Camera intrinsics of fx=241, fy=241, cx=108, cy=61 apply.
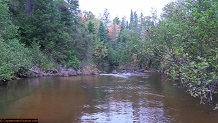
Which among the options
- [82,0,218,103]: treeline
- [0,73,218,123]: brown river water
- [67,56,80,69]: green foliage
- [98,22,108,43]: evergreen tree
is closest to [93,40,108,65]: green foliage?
[98,22,108,43]: evergreen tree

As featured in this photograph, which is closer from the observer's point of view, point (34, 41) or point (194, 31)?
point (194, 31)

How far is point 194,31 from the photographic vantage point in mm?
11133

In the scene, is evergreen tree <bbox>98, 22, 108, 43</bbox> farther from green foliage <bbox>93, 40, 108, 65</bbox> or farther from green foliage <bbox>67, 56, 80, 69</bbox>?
green foliage <bbox>67, 56, 80, 69</bbox>

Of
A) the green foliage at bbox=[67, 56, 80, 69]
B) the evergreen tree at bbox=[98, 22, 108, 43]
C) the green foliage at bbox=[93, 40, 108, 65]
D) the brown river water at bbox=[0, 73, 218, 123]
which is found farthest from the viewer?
the evergreen tree at bbox=[98, 22, 108, 43]

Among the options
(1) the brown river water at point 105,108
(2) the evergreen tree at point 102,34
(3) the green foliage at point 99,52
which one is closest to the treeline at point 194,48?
(1) the brown river water at point 105,108

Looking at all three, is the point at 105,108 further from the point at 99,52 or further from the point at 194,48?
the point at 99,52

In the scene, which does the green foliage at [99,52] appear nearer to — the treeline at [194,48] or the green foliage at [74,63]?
the green foliage at [74,63]

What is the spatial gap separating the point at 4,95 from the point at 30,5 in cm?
2560

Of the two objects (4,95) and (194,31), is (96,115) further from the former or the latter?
(4,95)

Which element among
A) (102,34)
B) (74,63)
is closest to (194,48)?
(74,63)

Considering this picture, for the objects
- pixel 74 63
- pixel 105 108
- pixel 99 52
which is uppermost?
pixel 99 52

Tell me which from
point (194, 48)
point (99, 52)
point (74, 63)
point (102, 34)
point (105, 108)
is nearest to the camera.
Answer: point (194, 48)

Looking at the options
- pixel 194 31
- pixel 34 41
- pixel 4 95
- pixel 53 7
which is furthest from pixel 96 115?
pixel 53 7

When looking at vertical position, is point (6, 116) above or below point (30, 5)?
below
